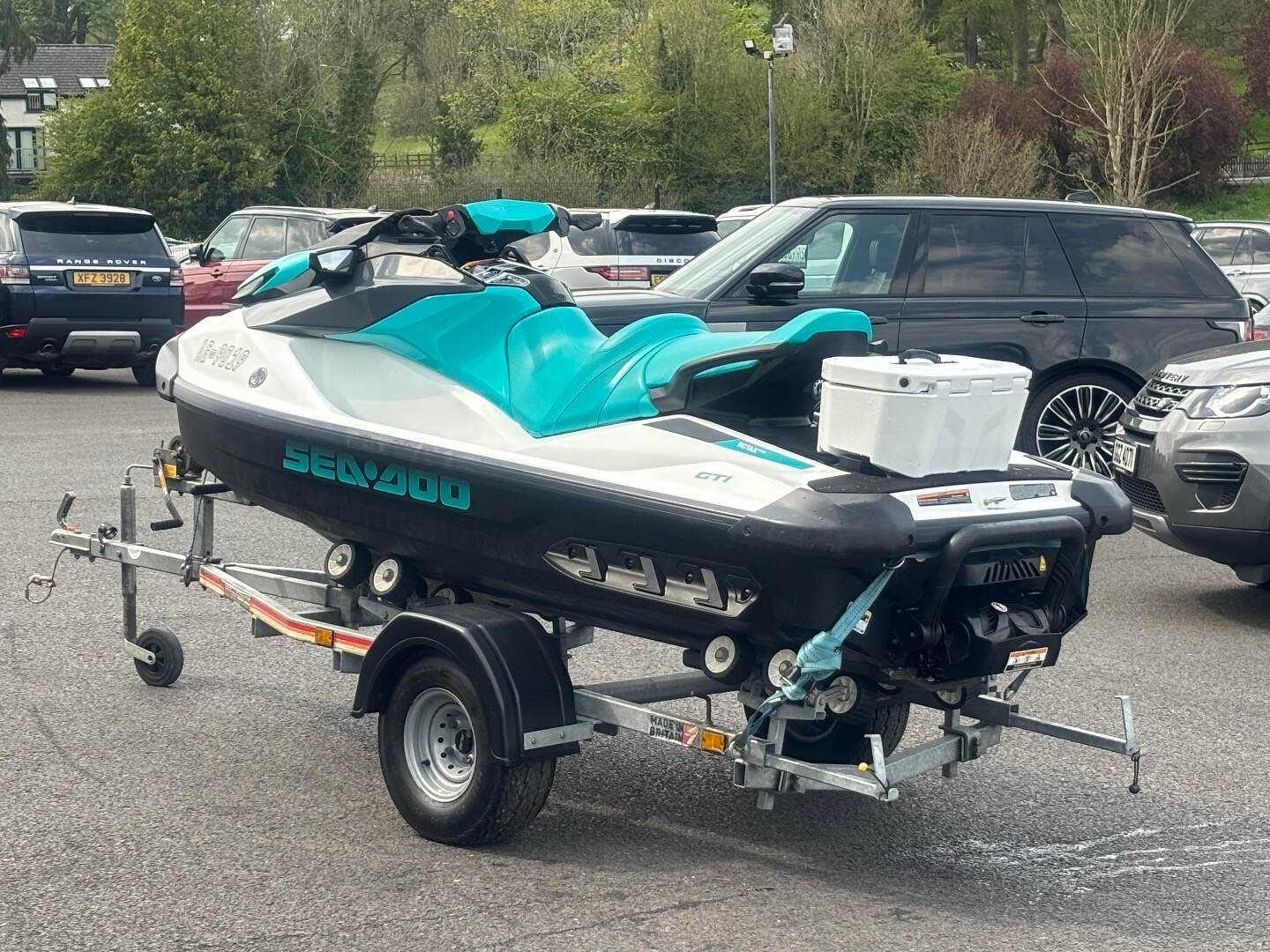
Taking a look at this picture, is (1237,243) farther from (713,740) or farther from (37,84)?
(37,84)

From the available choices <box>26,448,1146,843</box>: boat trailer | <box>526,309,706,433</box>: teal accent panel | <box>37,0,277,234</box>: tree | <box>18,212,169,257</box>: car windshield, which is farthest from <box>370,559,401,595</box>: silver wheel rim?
<box>37,0,277,234</box>: tree

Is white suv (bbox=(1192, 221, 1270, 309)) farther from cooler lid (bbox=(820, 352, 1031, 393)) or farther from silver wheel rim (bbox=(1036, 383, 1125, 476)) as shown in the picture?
cooler lid (bbox=(820, 352, 1031, 393))

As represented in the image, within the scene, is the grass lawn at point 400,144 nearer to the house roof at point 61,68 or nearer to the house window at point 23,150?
the house window at point 23,150

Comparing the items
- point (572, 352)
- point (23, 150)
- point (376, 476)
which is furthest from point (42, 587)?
point (23, 150)

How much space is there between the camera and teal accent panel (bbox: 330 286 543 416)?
16.2 feet

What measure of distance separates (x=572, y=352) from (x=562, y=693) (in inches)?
40.4

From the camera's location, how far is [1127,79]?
39.8 metres

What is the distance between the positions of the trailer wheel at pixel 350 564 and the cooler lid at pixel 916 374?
184cm

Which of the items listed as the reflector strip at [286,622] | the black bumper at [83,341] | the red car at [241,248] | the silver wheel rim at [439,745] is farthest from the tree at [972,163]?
the silver wheel rim at [439,745]

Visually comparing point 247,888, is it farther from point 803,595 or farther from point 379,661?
point 803,595

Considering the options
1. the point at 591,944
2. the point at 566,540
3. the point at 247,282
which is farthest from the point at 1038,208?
the point at 591,944

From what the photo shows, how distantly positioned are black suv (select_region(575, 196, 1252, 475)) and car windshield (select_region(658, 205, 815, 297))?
0.04ft

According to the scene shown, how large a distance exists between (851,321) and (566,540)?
1.00 metres

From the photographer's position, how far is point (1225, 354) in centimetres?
820
